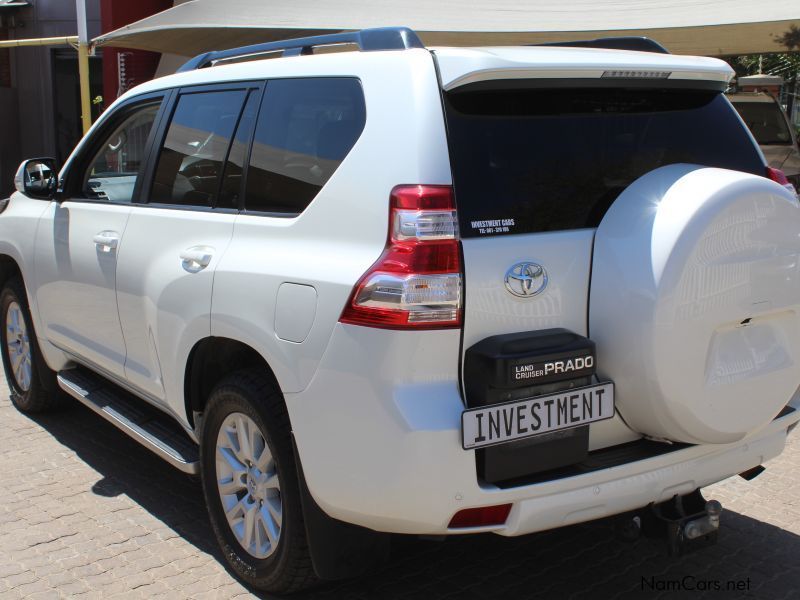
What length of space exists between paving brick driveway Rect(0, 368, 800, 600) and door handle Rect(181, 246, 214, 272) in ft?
3.86

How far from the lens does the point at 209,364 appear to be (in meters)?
3.47

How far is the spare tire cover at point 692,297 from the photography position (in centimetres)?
266

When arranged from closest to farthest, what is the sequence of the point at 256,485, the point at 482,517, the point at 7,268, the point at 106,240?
the point at 482,517 → the point at 256,485 → the point at 106,240 → the point at 7,268

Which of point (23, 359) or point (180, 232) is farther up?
point (180, 232)

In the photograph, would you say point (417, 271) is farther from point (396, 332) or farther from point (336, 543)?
point (336, 543)

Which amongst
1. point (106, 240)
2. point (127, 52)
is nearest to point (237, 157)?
point (106, 240)

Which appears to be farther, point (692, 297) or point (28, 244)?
point (28, 244)

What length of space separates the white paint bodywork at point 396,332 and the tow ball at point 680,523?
0.13 m

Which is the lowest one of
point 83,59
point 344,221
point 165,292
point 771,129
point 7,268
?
point 7,268

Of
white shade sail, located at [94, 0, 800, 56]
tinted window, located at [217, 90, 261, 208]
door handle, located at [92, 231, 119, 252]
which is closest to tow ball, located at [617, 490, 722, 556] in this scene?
tinted window, located at [217, 90, 261, 208]

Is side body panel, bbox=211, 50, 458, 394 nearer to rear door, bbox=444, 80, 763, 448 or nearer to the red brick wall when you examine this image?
rear door, bbox=444, 80, 763, 448

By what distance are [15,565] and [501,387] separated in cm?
222

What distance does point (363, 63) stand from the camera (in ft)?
9.40

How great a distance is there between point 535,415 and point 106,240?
227cm
